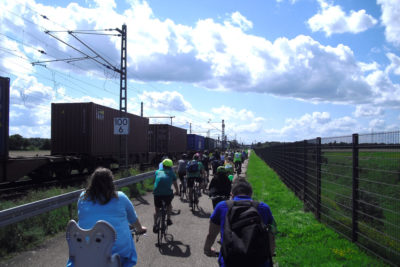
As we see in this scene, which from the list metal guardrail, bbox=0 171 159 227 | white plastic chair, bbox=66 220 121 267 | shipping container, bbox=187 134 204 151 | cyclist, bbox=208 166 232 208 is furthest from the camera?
shipping container, bbox=187 134 204 151

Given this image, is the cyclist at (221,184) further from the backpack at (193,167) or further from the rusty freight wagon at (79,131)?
the rusty freight wagon at (79,131)

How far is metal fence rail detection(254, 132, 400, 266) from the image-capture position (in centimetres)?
493

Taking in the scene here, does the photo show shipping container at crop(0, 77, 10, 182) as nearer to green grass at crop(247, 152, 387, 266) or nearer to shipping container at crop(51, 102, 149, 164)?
shipping container at crop(51, 102, 149, 164)

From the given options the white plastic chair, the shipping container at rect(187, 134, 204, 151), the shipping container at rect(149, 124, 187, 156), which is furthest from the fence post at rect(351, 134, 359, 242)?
the shipping container at rect(187, 134, 204, 151)

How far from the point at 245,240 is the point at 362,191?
3.93m

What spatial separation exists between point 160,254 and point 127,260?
3200mm

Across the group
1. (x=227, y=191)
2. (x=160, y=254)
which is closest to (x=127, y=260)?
(x=160, y=254)

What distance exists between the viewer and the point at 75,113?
19.3 m

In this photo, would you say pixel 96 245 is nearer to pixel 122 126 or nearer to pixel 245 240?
pixel 245 240

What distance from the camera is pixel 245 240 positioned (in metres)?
2.72

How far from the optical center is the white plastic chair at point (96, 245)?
2.82m

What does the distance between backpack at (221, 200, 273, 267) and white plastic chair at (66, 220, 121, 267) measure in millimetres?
956

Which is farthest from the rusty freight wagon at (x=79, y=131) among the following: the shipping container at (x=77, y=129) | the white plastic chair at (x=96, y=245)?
the white plastic chair at (x=96, y=245)

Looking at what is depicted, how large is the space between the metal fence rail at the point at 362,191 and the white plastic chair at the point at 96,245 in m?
3.75
